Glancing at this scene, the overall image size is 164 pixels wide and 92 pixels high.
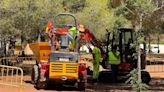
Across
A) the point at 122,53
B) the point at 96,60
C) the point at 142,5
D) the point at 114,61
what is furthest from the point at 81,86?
the point at 142,5

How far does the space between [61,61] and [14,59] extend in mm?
13883

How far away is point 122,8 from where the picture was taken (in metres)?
15.6

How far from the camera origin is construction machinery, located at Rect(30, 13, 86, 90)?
61.1ft

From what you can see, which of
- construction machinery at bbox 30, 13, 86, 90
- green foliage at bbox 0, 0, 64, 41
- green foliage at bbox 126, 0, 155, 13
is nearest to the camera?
green foliage at bbox 126, 0, 155, 13

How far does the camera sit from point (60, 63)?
18.6 metres

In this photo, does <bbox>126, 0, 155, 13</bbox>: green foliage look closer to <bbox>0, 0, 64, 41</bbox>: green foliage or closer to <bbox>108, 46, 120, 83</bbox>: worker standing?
<bbox>108, 46, 120, 83</bbox>: worker standing

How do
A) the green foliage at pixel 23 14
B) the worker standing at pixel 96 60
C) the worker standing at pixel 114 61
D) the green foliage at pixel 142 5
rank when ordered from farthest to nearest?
the worker standing at pixel 114 61, the green foliage at pixel 23 14, the worker standing at pixel 96 60, the green foliage at pixel 142 5

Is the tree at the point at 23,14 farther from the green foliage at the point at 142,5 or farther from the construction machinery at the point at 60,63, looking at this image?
the green foliage at the point at 142,5

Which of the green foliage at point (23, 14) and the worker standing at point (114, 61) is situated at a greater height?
the green foliage at point (23, 14)

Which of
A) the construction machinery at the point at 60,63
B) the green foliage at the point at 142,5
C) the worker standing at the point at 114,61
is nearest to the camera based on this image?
the green foliage at the point at 142,5

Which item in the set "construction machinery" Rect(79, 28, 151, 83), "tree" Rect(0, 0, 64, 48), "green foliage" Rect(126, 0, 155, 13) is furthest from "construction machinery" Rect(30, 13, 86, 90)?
"construction machinery" Rect(79, 28, 151, 83)

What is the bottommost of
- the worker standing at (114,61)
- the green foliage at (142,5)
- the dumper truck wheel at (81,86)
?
the dumper truck wheel at (81,86)

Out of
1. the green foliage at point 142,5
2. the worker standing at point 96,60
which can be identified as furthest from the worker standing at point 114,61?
the green foliage at point 142,5

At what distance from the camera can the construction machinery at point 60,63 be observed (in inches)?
733
